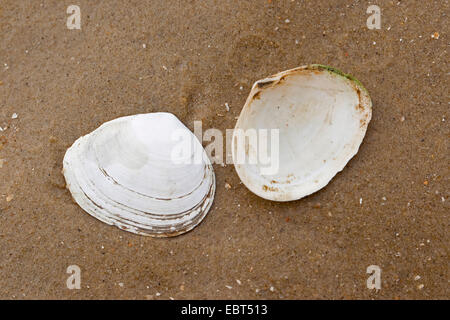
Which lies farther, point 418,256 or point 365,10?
point 365,10

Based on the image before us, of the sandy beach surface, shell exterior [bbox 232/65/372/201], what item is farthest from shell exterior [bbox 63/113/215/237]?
shell exterior [bbox 232/65/372/201]

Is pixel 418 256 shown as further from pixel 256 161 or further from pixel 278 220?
pixel 256 161

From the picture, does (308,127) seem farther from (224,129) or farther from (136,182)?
(136,182)

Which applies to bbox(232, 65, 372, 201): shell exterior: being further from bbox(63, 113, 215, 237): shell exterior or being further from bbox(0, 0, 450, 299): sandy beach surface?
bbox(63, 113, 215, 237): shell exterior

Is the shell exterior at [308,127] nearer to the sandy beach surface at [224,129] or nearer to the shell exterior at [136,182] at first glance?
the sandy beach surface at [224,129]

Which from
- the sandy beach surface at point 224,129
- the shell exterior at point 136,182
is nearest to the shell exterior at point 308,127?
the sandy beach surface at point 224,129

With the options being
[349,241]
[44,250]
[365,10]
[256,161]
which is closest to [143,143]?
[256,161]

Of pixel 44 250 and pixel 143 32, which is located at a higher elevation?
Result: pixel 143 32

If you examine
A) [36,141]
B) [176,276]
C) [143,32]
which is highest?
[143,32]
